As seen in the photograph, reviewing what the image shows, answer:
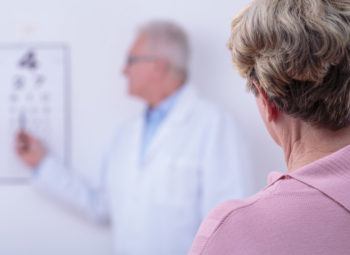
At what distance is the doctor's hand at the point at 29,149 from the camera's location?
9.13ft

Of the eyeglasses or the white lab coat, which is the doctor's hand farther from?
the eyeglasses

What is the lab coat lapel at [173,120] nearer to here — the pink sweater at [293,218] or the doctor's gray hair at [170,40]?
the doctor's gray hair at [170,40]

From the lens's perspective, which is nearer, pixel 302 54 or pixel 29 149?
pixel 302 54

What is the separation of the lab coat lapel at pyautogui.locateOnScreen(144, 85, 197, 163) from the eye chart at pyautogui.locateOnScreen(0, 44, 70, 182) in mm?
389

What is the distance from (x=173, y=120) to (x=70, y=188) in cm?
52

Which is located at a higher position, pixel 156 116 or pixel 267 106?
pixel 267 106

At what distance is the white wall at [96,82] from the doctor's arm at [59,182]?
0.17ft

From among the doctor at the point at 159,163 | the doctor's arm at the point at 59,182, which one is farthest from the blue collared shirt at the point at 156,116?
the doctor's arm at the point at 59,182

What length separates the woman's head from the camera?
95 centimetres

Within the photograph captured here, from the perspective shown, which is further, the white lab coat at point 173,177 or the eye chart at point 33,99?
the eye chart at point 33,99

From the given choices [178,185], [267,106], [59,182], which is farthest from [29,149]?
[267,106]

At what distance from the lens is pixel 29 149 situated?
2.81m

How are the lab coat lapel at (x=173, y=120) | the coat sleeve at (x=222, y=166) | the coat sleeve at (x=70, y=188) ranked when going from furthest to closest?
the coat sleeve at (x=70, y=188)
the lab coat lapel at (x=173, y=120)
the coat sleeve at (x=222, y=166)

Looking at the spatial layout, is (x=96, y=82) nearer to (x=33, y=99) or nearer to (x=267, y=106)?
(x=33, y=99)
